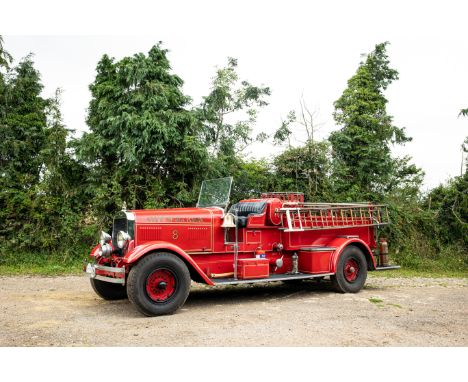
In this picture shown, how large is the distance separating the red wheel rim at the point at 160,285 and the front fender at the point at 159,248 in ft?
1.00

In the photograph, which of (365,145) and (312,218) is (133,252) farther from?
(365,145)

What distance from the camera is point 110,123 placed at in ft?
40.4

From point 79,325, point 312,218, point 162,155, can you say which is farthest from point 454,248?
point 79,325

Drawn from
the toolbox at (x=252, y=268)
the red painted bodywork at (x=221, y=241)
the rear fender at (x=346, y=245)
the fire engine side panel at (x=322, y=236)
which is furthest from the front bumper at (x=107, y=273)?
the rear fender at (x=346, y=245)

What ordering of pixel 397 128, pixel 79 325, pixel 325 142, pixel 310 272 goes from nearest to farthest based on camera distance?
pixel 79 325
pixel 310 272
pixel 325 142
pixel 397 128

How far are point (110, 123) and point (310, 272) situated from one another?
7.14m

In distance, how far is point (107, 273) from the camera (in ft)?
22.4

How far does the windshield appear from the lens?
8070mm

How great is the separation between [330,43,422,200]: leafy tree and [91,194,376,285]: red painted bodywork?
5946mm

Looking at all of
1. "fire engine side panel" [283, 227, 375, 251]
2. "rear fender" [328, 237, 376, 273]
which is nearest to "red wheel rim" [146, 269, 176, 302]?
"fire engine side panel" [283, 227, 375, 251]

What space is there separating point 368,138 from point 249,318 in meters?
10.7

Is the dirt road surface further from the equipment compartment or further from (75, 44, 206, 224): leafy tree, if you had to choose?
(75, 44, 206, 224): leafy tree

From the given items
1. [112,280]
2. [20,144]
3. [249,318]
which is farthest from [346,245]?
[20,144]

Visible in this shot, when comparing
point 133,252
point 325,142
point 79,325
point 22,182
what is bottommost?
point 79,325
